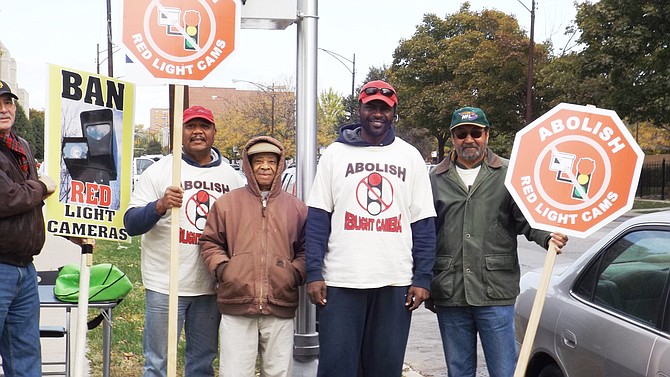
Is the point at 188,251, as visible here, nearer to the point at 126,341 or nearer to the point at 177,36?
the point at 177,36

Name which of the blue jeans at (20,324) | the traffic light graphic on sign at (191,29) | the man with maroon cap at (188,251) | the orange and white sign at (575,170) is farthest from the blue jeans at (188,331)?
the orange and white sign at (575,170)

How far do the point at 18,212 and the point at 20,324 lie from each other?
0.65 m

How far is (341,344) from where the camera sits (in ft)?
13.3

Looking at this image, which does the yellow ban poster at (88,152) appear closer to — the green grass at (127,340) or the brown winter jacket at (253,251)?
the brown winter jacket at (253,251)

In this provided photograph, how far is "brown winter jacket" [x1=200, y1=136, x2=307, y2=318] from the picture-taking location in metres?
4.10

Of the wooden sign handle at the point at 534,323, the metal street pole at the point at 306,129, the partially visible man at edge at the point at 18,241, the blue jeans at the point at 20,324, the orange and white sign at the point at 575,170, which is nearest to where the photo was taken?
the wooden sign handle at the point at 534,323

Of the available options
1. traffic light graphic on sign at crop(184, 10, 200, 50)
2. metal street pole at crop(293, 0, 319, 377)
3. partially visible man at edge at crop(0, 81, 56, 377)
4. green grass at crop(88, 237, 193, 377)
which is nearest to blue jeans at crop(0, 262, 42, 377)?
partially visible man at edge at crop(0, 81, 56, 377)

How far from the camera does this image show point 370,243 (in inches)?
156

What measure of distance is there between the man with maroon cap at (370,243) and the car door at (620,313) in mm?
775

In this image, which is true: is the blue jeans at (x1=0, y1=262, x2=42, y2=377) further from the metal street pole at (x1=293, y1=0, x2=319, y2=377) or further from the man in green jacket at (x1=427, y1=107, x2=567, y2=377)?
the metal street pole at (x1=293, y1=0, x2=319, y2=377)

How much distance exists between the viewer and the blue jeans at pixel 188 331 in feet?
14.3

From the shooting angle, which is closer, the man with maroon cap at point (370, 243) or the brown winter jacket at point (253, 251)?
the man with maroon cap at point (370, 243)

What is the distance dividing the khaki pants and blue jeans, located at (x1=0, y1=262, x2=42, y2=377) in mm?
1003

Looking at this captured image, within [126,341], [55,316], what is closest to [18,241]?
[126,341]
